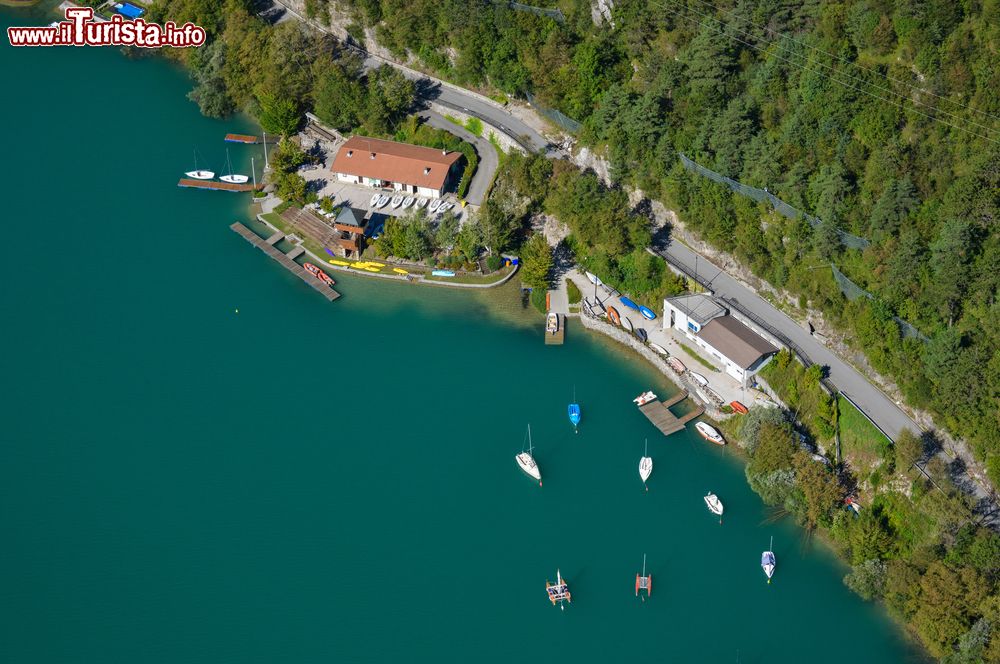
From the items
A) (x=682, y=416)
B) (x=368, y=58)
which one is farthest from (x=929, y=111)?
(x=368, y=58)

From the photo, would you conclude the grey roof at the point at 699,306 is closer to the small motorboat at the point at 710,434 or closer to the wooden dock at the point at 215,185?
the small motorboat at the point at 710,434

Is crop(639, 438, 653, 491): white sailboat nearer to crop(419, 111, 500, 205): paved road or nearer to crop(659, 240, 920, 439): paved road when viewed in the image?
crop(659, 240, 920, 439): paved road

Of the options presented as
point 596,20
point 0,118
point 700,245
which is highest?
point 596,20

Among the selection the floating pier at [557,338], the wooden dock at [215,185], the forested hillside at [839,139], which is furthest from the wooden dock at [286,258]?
the forested hillside at [839,139]

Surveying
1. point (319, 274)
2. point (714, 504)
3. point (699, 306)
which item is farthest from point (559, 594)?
point (319, 274)

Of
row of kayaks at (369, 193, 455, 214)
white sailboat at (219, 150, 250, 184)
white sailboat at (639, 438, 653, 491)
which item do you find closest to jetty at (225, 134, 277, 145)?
white sailboat at (219, 150, 250, 184)

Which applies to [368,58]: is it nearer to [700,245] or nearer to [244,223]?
[244,223]

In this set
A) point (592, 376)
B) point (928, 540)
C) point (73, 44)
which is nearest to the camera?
point (928, 540)
